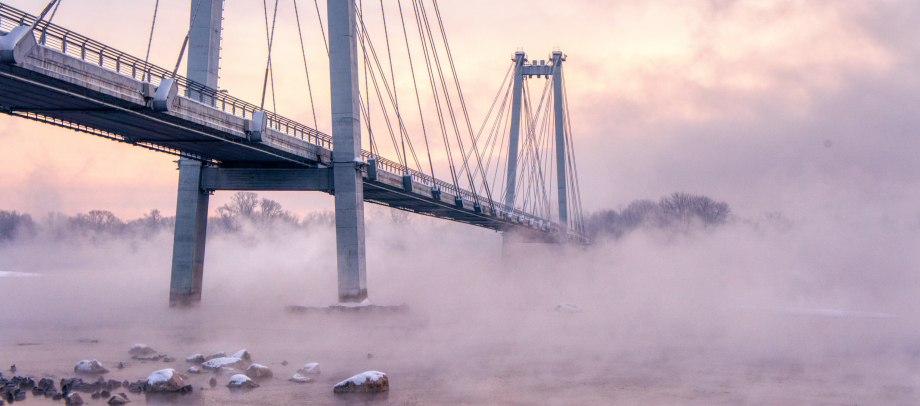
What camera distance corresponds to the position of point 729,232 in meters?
87.8

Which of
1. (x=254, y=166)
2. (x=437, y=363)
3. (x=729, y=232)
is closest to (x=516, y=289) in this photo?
(x=729, y=232)

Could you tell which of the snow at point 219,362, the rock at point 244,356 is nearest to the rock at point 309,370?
the snow at point 219,362

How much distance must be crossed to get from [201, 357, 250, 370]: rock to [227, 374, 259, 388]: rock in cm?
214

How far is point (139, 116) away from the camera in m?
25.7

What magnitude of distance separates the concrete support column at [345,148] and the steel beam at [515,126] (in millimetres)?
48498

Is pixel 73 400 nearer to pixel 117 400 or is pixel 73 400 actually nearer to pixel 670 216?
pixel 117 400

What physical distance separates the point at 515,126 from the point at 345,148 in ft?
176

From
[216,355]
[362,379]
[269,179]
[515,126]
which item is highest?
[515,126]

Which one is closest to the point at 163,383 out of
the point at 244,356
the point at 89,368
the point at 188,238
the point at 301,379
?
the point at 301,379

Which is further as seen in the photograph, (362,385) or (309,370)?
(309,370)

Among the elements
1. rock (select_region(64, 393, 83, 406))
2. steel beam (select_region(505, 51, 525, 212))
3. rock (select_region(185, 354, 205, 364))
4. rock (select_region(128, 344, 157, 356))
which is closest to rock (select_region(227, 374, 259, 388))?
rock (select_region(64, 393, 83, 406))

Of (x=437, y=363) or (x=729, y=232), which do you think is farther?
(x=729, y=232)

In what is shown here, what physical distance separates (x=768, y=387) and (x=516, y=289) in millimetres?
53318

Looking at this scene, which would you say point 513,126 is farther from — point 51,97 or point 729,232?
point 51,97
